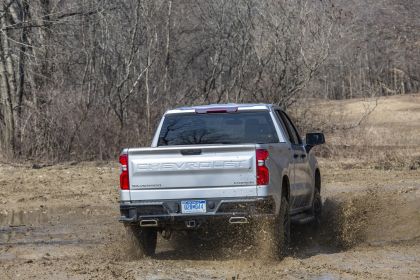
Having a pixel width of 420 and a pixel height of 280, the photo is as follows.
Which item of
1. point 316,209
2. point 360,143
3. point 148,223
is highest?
point 148,223

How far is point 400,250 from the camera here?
1063 centimetres

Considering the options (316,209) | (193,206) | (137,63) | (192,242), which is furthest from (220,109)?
(137,63)

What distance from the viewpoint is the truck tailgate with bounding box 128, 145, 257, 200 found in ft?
31.8

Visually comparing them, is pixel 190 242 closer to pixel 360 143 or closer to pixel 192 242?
pixel 192 242

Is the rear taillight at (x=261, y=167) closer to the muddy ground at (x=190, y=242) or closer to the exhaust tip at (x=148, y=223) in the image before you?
the muddy ground at (x=190, y=242)

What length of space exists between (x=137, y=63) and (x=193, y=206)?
17254 mm

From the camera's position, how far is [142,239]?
1036cm

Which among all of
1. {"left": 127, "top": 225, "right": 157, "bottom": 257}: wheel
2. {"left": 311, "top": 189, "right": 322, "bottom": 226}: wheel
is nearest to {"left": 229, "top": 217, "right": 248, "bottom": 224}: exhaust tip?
{"left": 127, "top": 225, "right": 157, "bottom": 257}: wheel

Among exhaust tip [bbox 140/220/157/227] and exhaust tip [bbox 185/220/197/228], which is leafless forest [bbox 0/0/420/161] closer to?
exhaust tip [bbox 140/220/157/227]

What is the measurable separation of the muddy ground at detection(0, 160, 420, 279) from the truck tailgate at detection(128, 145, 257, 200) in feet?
2.57

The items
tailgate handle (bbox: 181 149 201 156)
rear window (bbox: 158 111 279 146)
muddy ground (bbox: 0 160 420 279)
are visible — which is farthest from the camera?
rear window (bbox: 158 111 279 146)

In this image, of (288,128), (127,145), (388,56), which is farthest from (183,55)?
(388,56)

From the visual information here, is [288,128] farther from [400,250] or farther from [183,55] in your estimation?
[183,55]

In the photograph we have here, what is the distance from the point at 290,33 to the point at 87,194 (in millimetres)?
11031
